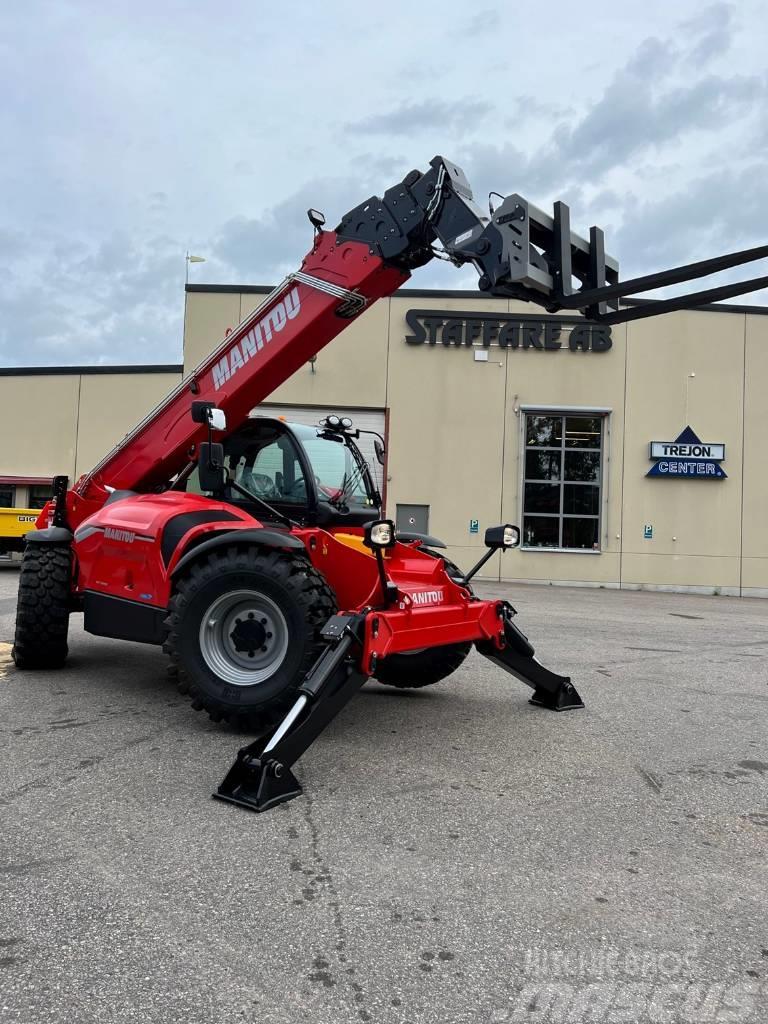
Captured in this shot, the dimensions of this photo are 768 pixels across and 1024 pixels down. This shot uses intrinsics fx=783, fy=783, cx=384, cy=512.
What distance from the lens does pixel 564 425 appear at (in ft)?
73.2

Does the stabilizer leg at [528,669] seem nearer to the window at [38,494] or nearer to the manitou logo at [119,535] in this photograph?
the manitou logo at [119,535]

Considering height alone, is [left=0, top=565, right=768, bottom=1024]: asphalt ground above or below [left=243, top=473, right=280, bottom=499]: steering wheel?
below

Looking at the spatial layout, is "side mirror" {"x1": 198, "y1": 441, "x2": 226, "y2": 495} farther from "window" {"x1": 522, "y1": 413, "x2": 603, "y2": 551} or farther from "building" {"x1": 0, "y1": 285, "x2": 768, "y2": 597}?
"window" {"x1": 522, "y1": 413, "x2": 603, "y2": 551}

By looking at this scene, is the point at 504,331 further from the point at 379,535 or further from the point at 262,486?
the point at 379,535

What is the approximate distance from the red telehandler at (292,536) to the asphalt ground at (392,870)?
419 millimetres

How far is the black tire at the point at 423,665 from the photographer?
236 inches

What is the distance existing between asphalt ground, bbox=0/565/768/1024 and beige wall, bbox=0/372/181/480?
832 inches

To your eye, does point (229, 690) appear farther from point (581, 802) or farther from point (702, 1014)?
point (702, 1014)

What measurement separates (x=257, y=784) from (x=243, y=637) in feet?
4.40

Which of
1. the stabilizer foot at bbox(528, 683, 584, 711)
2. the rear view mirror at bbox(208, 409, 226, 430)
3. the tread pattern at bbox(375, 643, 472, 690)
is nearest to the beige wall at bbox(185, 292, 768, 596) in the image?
the tread pattern at bbox(375, 643, 472, 690)

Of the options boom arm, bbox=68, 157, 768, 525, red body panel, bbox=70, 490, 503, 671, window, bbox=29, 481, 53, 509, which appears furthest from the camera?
window, bbox=29, 481, 53, 509

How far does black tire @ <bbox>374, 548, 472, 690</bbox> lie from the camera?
6004 millimetres

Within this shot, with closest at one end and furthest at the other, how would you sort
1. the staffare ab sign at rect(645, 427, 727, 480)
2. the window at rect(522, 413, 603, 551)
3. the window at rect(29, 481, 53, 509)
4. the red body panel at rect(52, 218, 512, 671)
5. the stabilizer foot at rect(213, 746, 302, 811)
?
the stabilizer foot at rect(213, 746, 302, 811), the red body panel at rect(52, 218, 512, 671), the staffare ab sign at rect(645, 427, 727, 480), the window at rect(522, 413, 603, 551), the window at rect(29, 481, 53, 509)

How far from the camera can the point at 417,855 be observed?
3.25m
